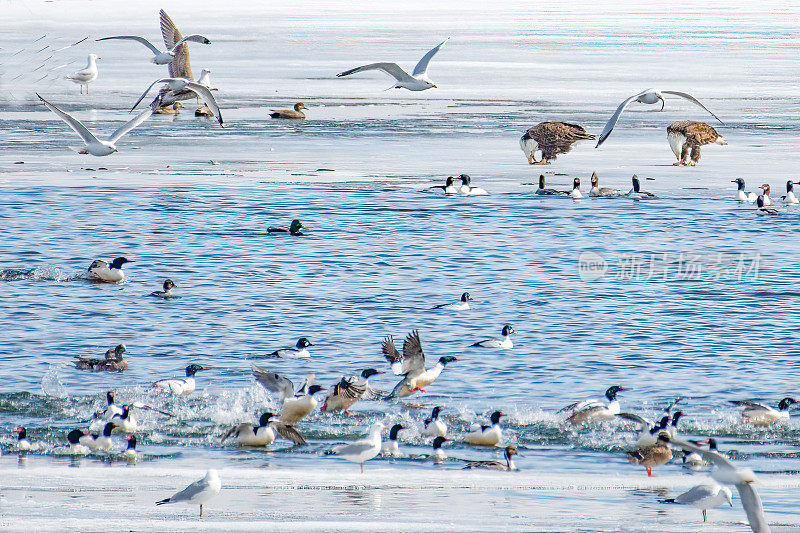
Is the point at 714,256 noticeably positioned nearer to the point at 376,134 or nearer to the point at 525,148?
the point at 525,148

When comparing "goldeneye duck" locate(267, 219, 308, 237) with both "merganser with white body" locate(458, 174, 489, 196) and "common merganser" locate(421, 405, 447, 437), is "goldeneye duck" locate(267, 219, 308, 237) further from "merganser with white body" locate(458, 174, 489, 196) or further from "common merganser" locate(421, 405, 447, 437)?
"common merganser" locate(421, 405, 447, 437)

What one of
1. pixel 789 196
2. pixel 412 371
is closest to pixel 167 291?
pixel 412 371

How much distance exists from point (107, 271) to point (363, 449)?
296 inches

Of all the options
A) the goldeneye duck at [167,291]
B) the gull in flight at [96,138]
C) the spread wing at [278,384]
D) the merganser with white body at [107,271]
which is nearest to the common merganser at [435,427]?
the spread wing at [278,384]

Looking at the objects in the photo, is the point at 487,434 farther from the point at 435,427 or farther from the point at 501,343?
the point at 501,343

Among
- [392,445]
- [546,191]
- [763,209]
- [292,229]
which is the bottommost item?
[392,445]

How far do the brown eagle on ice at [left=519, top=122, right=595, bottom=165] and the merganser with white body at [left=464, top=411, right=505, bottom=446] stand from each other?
1479 cm

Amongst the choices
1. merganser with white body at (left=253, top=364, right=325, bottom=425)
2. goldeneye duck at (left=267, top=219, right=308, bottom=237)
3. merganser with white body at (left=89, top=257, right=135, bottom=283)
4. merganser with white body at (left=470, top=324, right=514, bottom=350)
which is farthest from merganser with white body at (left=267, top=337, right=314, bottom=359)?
goldeneye duck at (left=267, top=219, right=308, bottom=237)

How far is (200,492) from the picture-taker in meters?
7.96

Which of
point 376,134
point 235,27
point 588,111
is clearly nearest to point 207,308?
point 376,134

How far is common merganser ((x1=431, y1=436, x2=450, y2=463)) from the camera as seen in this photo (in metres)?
9.80

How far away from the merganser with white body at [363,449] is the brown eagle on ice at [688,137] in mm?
15722

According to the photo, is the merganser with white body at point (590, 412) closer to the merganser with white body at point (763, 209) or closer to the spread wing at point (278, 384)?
the spread wing at point (278, 384)

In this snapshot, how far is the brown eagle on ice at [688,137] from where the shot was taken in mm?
23984
